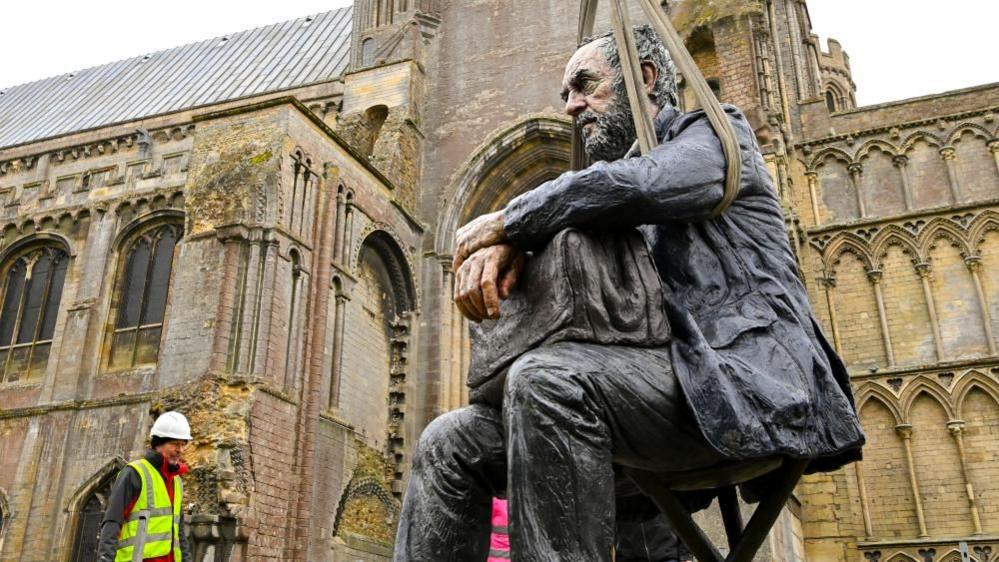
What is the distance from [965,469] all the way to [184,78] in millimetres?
21122

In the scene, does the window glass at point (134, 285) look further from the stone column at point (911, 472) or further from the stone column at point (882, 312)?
the stone column at point (911, 472)

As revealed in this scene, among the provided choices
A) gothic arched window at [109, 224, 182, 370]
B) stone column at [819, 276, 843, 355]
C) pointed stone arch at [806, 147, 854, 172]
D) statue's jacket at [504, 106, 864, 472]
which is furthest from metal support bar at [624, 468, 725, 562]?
pointed stone arch at [806, 147, 854, 172]

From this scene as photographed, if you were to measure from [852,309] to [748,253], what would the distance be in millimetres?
14686

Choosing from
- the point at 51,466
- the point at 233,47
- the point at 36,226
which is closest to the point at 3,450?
the point at 51,466

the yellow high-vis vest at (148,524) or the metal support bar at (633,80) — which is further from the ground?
the metal support bar at (633,80)

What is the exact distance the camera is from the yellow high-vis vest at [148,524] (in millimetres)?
4309

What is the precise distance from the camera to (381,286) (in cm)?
1379

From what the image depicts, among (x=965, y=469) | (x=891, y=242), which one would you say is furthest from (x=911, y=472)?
(x=891, y=242)

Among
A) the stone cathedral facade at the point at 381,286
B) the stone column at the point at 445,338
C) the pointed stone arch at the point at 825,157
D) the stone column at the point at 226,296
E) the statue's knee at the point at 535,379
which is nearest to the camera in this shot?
the statue's knee at the point at 535,379

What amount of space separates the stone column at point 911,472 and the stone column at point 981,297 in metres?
1.86

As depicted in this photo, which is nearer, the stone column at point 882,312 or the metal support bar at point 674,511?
the metal support bar at point 674,511

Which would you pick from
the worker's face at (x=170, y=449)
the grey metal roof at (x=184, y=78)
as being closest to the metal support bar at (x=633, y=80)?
the worker's face at (x=170, y=449)

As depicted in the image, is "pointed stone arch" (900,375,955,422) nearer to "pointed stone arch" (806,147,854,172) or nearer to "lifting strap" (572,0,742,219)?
"pointed stone arch" (806,147,854,172)

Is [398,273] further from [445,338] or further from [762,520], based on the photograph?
[762,520]
